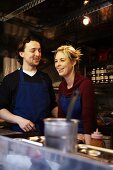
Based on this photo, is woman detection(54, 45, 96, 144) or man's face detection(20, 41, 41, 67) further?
man's face detection(20, 41, 41, 67)

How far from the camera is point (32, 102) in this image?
6.95 ft

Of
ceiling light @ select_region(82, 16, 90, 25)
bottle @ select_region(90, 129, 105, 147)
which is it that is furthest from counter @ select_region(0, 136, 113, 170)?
ceiling light @ select_region(82, 16, 90, 25)

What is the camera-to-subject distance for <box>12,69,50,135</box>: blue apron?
2.10 m

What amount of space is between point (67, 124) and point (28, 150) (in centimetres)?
32

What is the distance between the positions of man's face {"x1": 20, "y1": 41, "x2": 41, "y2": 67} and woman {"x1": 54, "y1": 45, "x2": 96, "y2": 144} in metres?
0.18

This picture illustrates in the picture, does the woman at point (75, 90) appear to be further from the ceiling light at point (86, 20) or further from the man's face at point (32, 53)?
the ceiling light at point (86, 20)

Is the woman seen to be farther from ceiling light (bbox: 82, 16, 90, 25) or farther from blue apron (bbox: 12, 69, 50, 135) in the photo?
ceiling light (bbox: 82, 16, 90, 25)

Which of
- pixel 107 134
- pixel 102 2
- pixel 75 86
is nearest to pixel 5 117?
pixel 75 86

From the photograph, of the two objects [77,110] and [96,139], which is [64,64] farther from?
[96,139]

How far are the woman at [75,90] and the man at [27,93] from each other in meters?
0.16

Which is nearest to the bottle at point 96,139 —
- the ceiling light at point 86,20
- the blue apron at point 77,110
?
the blue apron at point 77,110

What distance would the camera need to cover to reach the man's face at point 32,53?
2112mm

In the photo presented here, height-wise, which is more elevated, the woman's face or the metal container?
the woman's face

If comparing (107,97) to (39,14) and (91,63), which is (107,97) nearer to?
(91,63)
